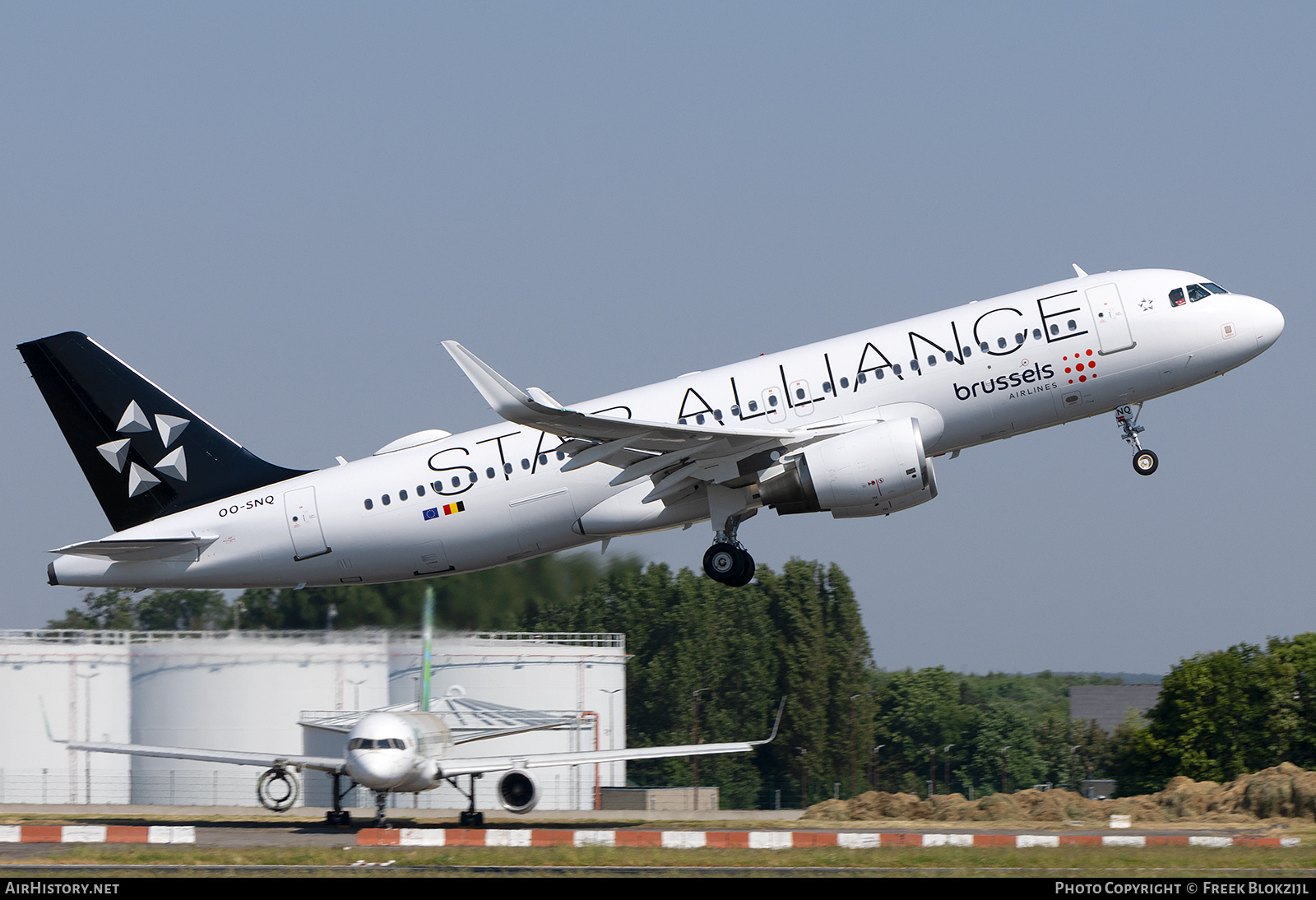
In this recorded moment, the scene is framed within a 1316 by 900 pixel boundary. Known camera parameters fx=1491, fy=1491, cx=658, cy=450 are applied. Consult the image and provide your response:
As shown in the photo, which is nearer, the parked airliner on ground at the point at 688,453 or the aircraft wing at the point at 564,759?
the parked airliner on ground at the point at 688,453

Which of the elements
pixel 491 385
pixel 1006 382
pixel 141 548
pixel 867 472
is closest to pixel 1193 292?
pixel 1006 382

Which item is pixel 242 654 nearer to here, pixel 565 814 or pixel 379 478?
pixel 565 814

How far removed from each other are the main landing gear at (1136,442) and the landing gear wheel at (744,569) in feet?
28.3

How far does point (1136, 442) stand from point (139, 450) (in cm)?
2299

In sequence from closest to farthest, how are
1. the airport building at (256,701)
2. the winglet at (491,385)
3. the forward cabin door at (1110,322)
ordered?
the winglet at (491,385) < the forward cabin door at (1110,322) < the airport building at (256,701)

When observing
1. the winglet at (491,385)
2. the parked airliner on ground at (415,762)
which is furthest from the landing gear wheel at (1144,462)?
the winglet at (491,385)

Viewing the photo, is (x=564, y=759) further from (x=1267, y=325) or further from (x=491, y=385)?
(x=1267, y=325)

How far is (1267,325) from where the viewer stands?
31.9 metres

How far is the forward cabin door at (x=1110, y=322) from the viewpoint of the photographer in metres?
31.2

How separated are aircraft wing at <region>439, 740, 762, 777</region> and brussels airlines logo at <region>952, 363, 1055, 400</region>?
11.3 meters

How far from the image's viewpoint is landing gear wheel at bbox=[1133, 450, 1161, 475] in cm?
3294

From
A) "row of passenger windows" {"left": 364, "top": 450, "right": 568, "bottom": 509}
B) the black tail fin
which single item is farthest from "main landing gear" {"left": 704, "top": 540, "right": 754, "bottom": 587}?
the black tail fin

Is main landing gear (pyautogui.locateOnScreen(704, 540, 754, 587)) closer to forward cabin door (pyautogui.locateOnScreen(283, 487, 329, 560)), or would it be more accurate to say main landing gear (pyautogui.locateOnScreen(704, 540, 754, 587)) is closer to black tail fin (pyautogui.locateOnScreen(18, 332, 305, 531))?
forward cabin door (pyautogui.locateOnScreen(283, 487, 329, 560))

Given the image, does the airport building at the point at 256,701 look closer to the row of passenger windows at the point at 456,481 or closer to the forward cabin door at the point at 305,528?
the forward cabin door at the point at 305,528
